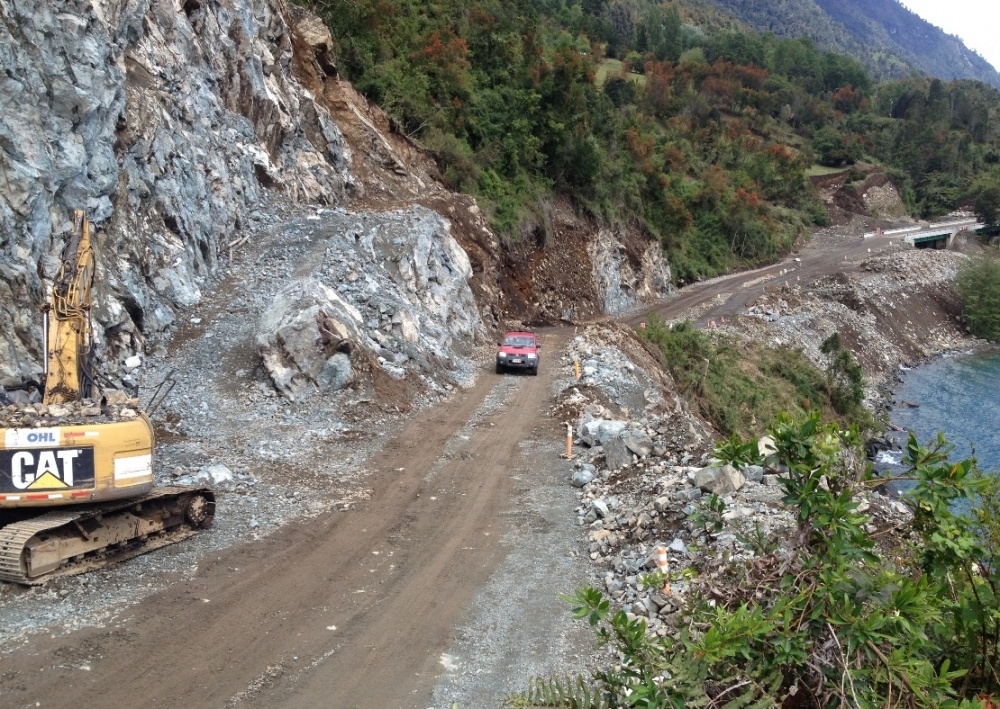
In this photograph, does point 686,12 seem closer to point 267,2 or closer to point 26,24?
point 267,2

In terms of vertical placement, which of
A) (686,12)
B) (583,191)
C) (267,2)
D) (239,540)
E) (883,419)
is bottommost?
(883,419)

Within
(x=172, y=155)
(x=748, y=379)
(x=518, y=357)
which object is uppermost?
(x=172, y=155)

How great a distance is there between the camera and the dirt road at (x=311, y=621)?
806 cm

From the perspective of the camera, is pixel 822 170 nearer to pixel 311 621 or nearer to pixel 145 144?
pixel 145 144

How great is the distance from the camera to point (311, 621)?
9.61m

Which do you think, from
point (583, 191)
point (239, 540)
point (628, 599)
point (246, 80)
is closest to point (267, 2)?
point (246, 80)

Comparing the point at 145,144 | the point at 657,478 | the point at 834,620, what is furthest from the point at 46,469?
the point at 145,144

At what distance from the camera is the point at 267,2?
28.2 meters

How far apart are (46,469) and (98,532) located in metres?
1.19

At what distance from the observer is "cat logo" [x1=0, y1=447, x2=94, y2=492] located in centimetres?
982

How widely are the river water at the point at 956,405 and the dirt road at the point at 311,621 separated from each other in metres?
22.0

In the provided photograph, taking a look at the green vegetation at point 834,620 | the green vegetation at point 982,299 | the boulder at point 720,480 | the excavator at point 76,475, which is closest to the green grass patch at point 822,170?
the green vegetation at point 982,299

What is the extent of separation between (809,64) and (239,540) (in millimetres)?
126254

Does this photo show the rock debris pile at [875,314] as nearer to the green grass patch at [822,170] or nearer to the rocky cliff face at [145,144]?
the green grass patch at [822,170]
